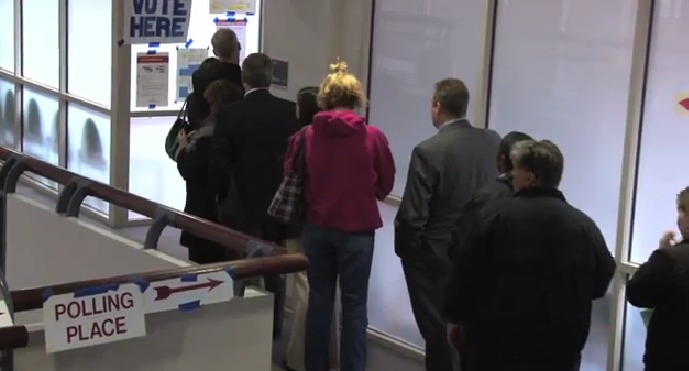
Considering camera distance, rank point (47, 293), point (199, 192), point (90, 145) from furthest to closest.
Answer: point (90, 145), point (199, 192), point (47, 293)

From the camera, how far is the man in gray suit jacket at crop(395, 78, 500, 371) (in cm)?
431

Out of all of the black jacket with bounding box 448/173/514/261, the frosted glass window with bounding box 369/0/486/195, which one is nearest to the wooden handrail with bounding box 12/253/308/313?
the black jacket with bounding box 448/173/514/261

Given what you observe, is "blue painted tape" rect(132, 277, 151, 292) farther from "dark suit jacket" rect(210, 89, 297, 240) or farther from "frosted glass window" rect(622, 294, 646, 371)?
"frosted glass window" rect(622, 294, 646, 371)

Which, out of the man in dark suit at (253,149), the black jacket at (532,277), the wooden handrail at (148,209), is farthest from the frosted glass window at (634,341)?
the wooden handrail at (148,209)

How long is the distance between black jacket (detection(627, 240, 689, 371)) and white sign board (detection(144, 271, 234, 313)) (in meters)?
1.48

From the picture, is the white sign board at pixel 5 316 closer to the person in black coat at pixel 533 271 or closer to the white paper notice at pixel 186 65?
the person in black coat at pixel 533 271

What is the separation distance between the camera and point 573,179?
15.2ft

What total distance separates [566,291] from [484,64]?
1.81 meters

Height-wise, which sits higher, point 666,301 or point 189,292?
point 189,292

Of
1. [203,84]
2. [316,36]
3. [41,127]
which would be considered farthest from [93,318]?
[41,127]

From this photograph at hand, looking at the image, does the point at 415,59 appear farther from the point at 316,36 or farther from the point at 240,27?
the point at 240,27

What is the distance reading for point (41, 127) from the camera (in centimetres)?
843

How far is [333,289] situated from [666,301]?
1.79 meters

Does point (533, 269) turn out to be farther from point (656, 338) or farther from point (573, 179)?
point (573, 179)
